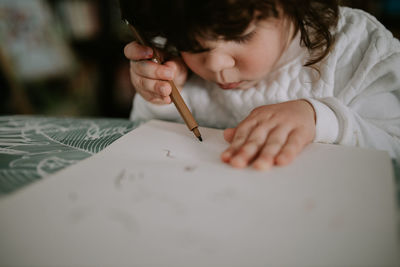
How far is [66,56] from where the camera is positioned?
4.24ft

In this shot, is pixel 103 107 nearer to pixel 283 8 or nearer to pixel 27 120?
pixel 27 120

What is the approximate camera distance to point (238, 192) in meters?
0.25

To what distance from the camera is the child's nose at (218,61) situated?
375 millimetres

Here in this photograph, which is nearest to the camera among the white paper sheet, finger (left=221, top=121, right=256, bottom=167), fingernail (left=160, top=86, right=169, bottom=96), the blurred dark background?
the white paper sheet

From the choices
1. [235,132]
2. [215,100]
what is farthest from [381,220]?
[215,100]

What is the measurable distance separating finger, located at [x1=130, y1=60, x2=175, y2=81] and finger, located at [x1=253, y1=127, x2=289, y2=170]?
198 mm

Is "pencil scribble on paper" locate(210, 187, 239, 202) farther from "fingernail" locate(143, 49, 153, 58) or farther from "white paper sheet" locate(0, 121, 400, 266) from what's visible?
"fingernail" locate(143, 49, 153, 58)

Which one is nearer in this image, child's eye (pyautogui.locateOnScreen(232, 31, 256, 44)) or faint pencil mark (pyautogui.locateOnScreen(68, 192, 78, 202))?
faint pencil mark (pyautogui.locateOnScreen(68, 192, 78, 202))

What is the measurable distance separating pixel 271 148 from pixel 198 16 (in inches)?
7.2

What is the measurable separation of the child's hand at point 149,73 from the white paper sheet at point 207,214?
16 cm

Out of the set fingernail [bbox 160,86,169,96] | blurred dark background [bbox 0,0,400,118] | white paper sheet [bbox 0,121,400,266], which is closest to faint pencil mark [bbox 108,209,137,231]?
white paper sheet [bbox 0,121,400,266]

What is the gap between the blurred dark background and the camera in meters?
1.09

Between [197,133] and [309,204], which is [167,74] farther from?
[309,204]

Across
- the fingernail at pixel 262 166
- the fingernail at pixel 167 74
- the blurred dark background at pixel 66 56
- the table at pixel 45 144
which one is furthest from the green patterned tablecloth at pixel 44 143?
the blurred dark background at pixel 66 56
